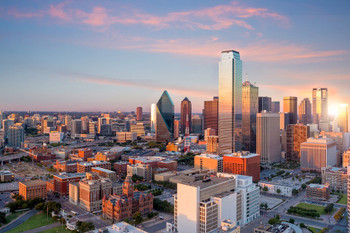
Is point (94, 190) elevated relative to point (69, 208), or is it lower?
elevated

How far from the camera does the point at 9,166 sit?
193 ft

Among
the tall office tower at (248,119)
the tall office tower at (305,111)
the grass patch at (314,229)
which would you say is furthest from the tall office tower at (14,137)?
the tall office tower at (305,111)

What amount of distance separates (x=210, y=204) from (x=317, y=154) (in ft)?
121

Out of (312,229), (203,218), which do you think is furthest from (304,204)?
(203,218)

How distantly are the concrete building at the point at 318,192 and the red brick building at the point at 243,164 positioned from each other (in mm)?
8076

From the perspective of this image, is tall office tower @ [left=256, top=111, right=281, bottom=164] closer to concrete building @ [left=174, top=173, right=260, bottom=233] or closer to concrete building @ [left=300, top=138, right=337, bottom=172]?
concrete building @ [left=300, top=138, right=337, bottom=172]

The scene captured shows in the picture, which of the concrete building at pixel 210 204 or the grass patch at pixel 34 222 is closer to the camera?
the concrete building at pixel 210 204

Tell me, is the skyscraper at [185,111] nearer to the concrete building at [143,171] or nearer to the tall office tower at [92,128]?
the tall office tower at [92,128]

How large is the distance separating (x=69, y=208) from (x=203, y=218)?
16.0 metres

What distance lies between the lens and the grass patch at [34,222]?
2719 cm

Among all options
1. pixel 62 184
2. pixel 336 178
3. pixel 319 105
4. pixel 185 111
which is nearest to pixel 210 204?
pixel 62 184

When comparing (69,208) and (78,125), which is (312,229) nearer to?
(69,208)

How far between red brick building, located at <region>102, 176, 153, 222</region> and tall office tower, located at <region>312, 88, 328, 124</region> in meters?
102

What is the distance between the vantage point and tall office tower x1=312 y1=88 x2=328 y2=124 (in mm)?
117188
